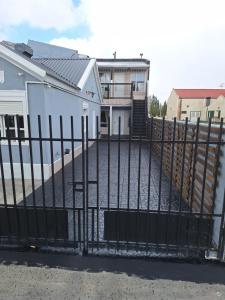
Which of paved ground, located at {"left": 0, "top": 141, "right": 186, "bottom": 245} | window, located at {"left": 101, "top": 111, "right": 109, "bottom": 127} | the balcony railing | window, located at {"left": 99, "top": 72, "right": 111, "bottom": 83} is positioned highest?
window, located at {"left": 99, "top": 72, "right": 111, "bottom": 83}

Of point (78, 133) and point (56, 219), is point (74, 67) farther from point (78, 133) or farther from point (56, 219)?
point (56, 219)

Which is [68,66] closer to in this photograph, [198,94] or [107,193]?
[107,193]

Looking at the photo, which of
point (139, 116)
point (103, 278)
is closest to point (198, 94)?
point (139, 116)

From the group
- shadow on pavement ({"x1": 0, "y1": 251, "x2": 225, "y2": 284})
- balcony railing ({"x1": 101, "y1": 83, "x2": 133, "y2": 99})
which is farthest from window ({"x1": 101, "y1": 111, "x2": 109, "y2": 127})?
shadow on pavement ({"x1": 0, "y1": 251, "x2": 225, "y2": 284})

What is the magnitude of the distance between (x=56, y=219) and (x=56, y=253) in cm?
51

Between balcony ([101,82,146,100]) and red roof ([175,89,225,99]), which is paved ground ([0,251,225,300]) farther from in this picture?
red roof ([175,89,225,99])

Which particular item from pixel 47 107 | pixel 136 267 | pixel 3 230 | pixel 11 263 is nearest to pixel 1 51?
pixel 47 107

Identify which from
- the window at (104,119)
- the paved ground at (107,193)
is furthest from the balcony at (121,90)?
the paved ground at (107,193)

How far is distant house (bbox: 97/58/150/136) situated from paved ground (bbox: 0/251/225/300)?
1549 centimetres

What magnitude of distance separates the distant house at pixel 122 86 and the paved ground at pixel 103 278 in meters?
15.5

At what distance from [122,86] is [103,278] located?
17980 millimetres

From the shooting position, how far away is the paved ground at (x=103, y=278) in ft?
8.18

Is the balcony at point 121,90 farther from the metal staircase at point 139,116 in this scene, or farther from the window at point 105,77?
the metal staircase at point 139,116

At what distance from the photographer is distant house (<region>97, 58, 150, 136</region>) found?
712 inches
